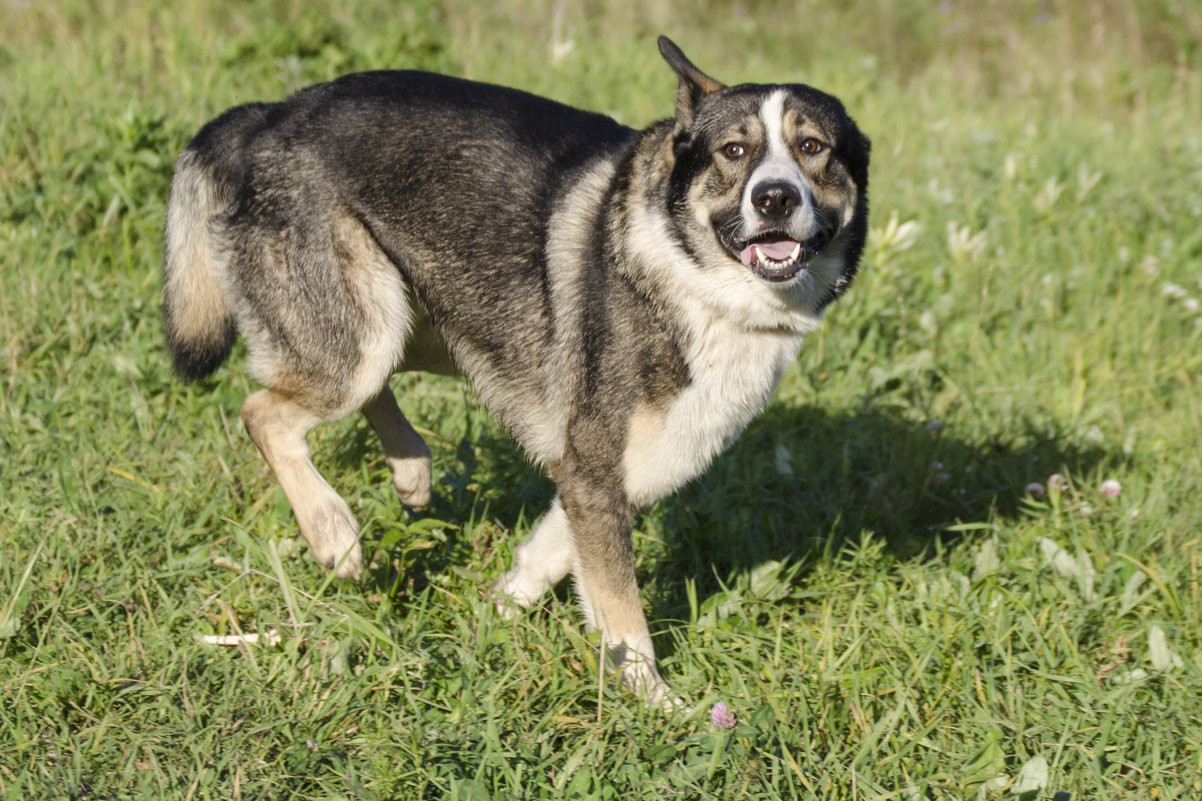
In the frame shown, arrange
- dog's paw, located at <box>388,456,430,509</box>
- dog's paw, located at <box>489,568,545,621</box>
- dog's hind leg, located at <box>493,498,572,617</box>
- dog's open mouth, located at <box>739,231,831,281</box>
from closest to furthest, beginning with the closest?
dog's open mouth, located at <box>739,231,831,281</box>
dog's paw, located at <box>489,568,545,621</box>
dog's hind leg, located at <box>493,498,572,617</box>
dog's paw, located at <box>388,456,430,509</box>

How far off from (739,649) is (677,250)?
1.12 metres

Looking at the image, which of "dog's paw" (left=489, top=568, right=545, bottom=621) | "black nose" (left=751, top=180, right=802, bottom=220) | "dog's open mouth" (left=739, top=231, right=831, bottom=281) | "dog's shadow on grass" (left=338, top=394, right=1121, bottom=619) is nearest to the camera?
"black nose" (left=751, top=180, right=802, bottom=220)

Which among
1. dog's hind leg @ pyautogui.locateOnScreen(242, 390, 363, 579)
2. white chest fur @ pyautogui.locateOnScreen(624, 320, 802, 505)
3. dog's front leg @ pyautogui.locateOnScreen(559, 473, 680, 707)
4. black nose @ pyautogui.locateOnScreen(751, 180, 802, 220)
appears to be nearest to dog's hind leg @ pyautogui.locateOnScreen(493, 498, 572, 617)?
dog's front leg @ pyautogui.locateOnScreen(559, 473, 680, 707)

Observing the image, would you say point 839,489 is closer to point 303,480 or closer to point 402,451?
point 402,451

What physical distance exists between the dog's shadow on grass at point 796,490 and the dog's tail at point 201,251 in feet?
2.00

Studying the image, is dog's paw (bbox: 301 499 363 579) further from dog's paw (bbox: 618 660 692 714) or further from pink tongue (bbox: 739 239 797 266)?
pink tongue (bbox: 739 239 797 266)

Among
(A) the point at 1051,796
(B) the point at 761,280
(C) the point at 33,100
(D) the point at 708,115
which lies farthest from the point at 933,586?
(C) the point at 33,100

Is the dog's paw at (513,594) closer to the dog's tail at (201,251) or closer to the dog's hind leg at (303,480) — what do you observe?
the dog's hind leg at (303,480)

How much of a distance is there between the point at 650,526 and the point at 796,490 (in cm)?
60

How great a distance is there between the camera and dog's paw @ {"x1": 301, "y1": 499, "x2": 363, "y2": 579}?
309cm

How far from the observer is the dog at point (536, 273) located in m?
2.97

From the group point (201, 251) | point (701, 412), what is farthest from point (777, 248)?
point (201, 251)

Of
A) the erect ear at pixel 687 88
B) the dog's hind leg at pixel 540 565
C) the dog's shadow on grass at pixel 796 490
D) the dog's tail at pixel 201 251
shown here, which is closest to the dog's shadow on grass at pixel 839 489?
the dog's shadow on grass at pixel 796 490

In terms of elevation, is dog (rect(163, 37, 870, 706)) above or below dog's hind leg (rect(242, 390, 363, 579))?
above
